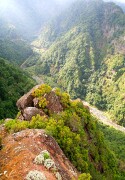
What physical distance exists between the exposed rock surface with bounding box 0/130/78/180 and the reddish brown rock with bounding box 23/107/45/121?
593cm

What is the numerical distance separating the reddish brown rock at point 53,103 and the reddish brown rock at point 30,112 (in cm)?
215

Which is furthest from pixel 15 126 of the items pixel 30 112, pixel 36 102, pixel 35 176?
pixel 35 176

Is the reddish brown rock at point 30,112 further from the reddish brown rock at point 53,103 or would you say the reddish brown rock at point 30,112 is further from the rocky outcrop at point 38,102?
the reddish brown rock at point 53,103

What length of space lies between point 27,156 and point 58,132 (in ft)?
33.9

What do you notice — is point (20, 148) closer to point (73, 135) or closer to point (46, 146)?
point (46, 146)

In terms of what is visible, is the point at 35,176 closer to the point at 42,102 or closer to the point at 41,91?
the point at 42,102

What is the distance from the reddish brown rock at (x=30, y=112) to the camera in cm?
3328

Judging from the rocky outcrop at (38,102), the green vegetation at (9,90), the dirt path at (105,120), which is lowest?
the dirt path at (105,120)

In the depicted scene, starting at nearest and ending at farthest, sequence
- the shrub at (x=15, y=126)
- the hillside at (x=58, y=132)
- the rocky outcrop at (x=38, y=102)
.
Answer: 1. the hillside at (x=58, y=132)
2. the shrub at (x=15, y=126)
3. the rocky outcrop at (x=38, y=102)

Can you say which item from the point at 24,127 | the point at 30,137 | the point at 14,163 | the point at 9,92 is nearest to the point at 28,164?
the point at 14,163

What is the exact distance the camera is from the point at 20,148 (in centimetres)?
2353

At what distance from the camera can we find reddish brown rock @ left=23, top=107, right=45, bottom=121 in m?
33.3

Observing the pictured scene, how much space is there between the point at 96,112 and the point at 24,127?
16644 cm

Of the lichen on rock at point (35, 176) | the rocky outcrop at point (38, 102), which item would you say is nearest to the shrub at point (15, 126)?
the rocky outcrop at point (38, 102)
